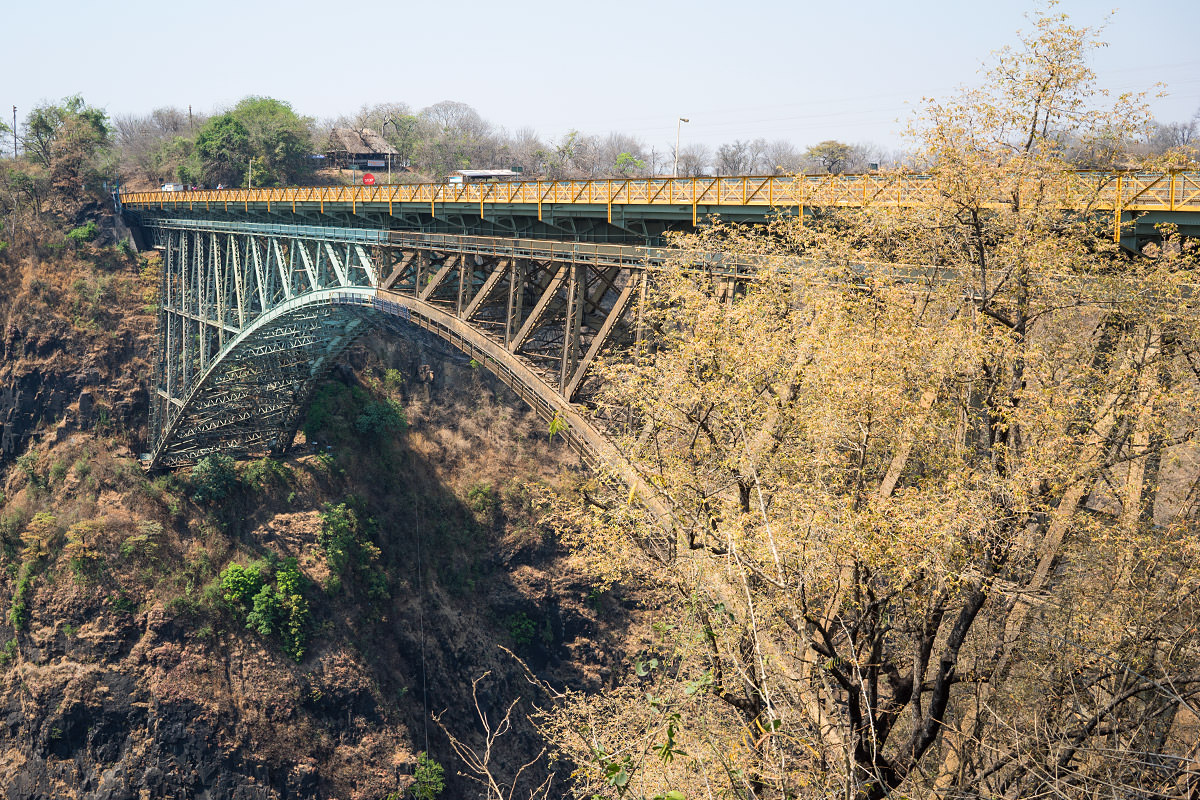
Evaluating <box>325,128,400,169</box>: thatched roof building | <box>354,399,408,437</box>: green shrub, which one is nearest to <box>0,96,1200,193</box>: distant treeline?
<box>325,128,400,169</box>: thatched roof building

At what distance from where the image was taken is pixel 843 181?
1493 cm

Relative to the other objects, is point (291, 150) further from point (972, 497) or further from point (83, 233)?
point (972, 497)

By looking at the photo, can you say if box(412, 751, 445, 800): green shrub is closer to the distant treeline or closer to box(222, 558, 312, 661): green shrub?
box(222, 558, 312, 661): green shrub

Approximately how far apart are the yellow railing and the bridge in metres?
0.05

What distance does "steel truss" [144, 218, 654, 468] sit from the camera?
19.5 m

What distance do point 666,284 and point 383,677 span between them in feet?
108

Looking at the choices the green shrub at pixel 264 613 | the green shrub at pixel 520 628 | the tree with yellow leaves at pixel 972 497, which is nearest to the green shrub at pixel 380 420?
the green shrub at pixel 264 613

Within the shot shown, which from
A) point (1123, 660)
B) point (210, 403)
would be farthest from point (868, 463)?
point (210, 403)

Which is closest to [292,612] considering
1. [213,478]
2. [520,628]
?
[213,478]

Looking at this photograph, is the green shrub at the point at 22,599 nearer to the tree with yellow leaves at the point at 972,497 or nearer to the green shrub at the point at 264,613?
the green shrub at the point at 264,613

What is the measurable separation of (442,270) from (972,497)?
1824cm

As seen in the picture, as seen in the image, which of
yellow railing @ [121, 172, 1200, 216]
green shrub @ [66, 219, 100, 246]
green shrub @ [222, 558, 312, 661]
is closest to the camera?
yellow railing @ [121, 172, 1200, 216]

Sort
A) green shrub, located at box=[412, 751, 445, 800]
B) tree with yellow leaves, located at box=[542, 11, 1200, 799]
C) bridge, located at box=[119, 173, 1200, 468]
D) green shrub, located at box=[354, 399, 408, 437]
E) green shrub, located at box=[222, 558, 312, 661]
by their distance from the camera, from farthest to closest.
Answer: green shrub, located at box=[354, 399, 408, 437]
green shrub, located at box=[222, 558, 312, 661]
green shrub, located at box=[412, 751, 445, 800]
bridge, located at box=[119, 173, 1200, 468]
tree with yellow leaves, located at box=[542, 11, 1200, 799]

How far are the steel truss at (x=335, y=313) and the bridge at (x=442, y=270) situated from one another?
0.08 meters
